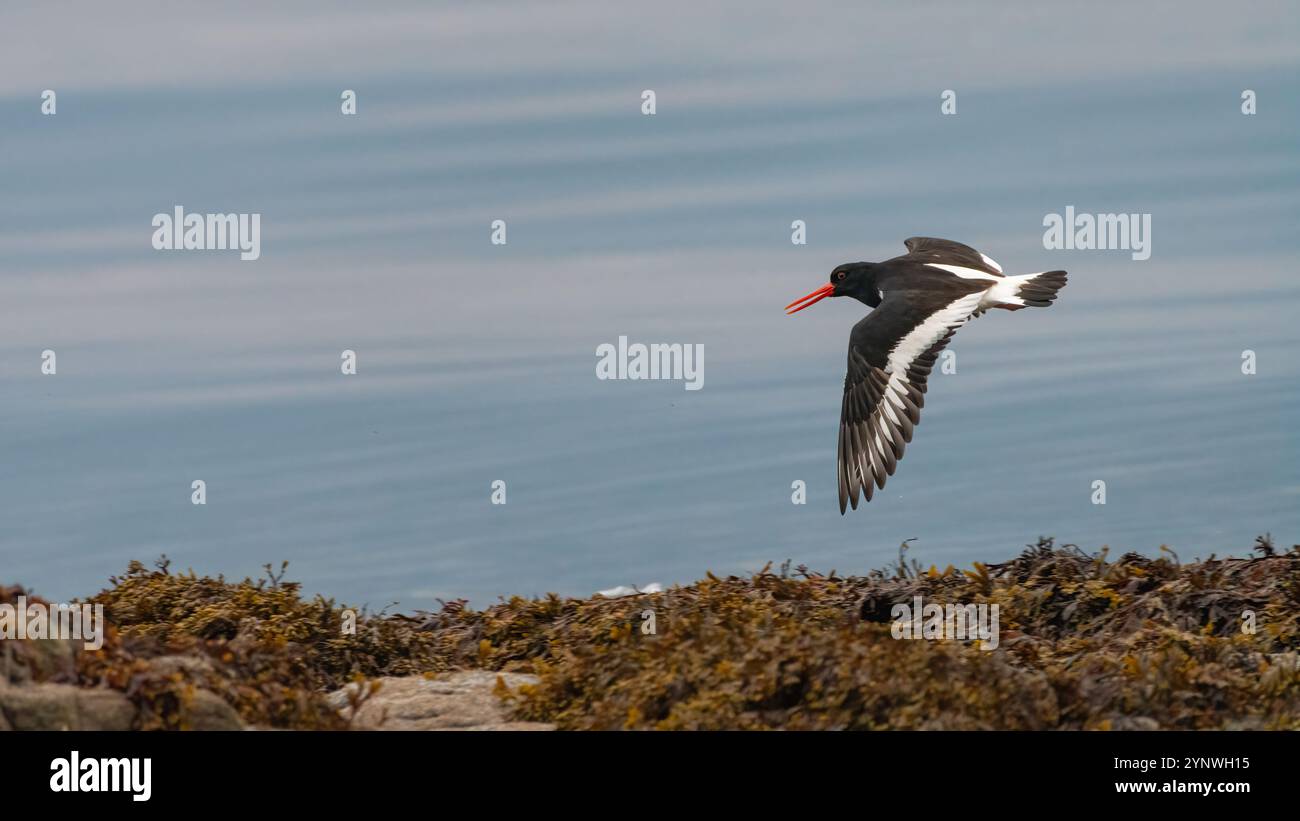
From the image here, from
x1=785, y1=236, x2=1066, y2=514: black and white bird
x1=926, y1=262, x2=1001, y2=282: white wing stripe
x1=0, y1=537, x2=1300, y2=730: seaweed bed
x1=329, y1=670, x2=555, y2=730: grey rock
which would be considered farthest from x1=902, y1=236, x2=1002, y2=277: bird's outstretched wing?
x1=329, y1=670, x2=555, y2=730: grey rock


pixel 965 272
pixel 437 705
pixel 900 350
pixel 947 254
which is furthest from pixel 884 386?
pixel 437 705

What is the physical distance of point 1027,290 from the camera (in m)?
15.3

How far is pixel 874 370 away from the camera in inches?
555

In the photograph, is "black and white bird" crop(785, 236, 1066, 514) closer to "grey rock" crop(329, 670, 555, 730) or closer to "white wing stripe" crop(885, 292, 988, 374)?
"white wing stripe" crop(885, 292, 988, 374)

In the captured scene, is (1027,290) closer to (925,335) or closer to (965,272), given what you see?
(965,272)

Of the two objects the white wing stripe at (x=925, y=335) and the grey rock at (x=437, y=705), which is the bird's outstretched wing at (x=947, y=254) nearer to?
the white wing stripe at (x=925, y=335)

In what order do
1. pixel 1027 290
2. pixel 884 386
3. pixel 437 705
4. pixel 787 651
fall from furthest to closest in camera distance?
pixel 1027 290, pixel 884 386, pixel 437 705, pixel 787 651

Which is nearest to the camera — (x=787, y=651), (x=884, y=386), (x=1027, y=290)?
(x=787, y=651)

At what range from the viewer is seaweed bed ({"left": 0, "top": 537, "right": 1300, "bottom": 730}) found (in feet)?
24.4

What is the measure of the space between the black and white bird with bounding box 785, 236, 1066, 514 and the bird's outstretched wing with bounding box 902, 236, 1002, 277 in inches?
24.0

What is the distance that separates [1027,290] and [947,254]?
204 cm
